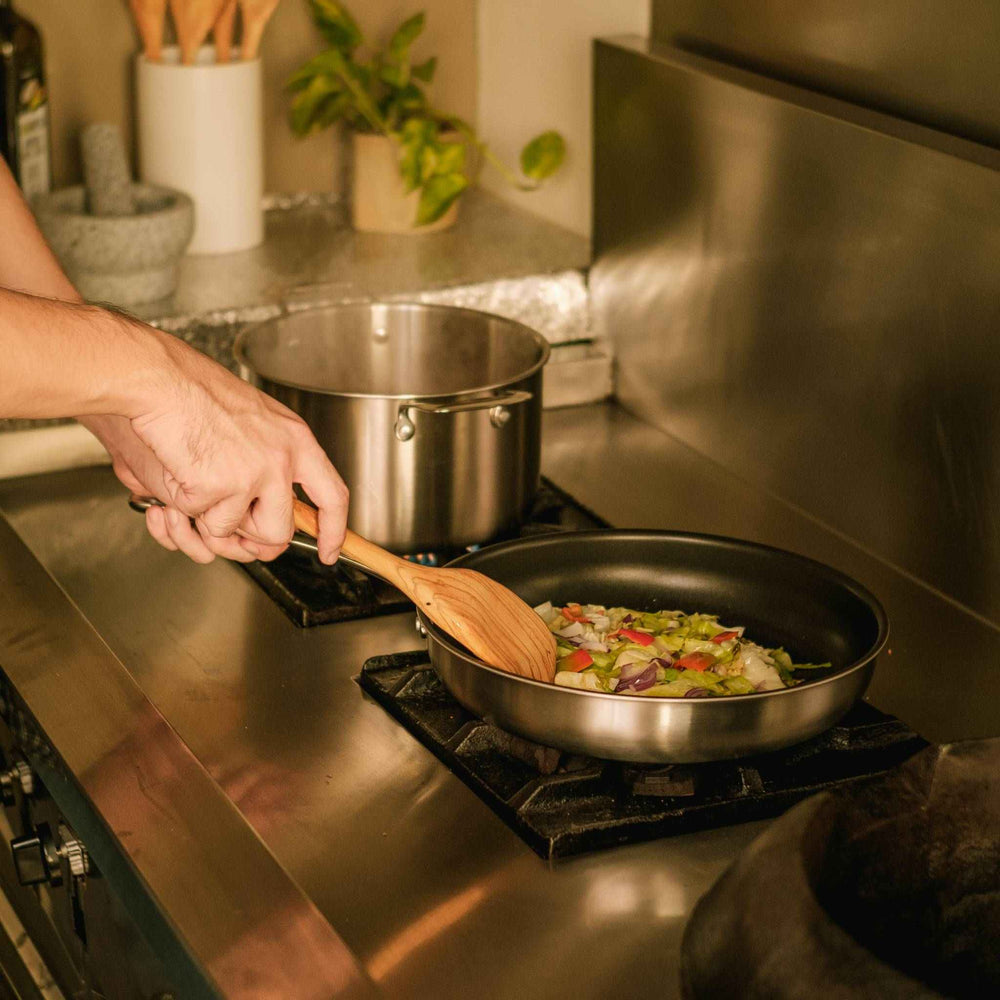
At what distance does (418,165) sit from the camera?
1.85 m

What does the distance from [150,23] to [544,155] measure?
500mm

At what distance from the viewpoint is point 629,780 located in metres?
0.97

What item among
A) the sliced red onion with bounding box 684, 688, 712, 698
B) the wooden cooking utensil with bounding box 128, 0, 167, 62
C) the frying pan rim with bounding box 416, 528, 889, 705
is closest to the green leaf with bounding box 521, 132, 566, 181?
the wooden cooking utensil with bounding box 128, 0, 167, 62

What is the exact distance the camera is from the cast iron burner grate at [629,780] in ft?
3.09

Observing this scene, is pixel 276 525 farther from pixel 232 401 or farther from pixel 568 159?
pixel 568 159

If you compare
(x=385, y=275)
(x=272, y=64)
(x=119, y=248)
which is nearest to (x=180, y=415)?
(x=119, y=248)

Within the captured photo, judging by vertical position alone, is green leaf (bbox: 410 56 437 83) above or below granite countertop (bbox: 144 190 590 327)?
above

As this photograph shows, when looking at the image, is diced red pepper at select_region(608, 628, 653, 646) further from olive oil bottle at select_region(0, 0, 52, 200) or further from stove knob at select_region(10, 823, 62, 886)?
olive oil bottle at select_region(0, 0, 52, 200)

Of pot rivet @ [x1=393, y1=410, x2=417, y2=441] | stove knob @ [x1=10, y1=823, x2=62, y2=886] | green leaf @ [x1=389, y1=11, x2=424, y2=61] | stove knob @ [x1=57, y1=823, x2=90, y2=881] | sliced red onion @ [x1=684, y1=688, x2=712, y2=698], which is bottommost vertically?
stove knob @ [x1=10, y1=823, x2=62, y2=886]

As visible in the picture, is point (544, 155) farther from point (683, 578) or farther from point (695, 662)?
point (695, 662)

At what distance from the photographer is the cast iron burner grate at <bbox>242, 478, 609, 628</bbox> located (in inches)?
49.4

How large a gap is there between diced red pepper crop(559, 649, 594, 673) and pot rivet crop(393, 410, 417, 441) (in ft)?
0.82

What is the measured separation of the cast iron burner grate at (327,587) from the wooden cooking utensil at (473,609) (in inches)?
6.0

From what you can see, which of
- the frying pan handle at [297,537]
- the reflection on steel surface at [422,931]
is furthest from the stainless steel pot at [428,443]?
the reflection on steel surface at [422,931]
